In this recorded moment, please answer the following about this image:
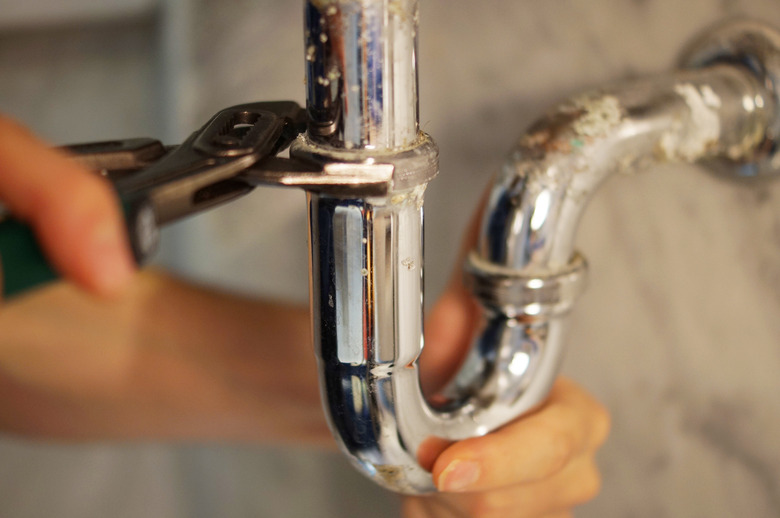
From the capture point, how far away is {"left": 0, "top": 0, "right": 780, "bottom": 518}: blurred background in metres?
0.33

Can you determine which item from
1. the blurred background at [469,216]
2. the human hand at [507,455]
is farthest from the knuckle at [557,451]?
the blurred background at [469,216]

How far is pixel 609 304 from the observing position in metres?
0.37

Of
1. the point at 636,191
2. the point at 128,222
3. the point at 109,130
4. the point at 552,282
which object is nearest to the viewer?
the point at 128,222

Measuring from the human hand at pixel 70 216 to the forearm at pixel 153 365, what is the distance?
0.26m

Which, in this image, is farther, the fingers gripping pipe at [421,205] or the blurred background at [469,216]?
the blurred background at [469,216]

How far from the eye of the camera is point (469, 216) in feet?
1.32

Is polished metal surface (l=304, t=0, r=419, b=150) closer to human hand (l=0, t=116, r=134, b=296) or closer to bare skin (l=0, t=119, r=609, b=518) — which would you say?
human hand (l=0, t=116, r=134, b=296)

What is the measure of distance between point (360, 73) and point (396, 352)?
0.24 feet

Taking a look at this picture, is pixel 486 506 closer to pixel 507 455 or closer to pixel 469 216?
pixel 507 455

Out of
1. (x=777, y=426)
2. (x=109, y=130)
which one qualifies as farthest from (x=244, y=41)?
(x=777, y=426)

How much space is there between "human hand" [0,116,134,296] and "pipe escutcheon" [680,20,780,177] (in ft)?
0.83

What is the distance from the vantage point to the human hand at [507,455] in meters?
0.24

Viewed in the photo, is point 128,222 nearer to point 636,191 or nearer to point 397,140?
point 397,140

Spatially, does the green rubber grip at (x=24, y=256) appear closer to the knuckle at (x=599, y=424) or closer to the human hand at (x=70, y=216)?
the human hand at (x=70, y=216)
